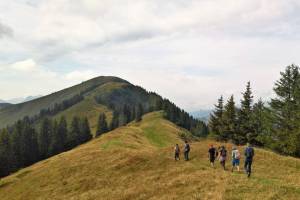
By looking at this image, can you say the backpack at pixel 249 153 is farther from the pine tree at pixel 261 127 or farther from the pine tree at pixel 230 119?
the pine tree at pixel 230 119

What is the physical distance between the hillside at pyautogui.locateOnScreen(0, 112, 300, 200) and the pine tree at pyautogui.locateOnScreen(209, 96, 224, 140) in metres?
27.8

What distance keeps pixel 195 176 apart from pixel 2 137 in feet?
325

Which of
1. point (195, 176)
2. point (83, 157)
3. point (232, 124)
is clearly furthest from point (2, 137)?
point (195, 176)

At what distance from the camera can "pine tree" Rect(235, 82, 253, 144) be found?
Result: 71750mm

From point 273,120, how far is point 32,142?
313 feet

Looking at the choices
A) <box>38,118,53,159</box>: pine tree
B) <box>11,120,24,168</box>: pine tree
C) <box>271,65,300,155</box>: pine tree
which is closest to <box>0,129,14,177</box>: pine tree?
<box>11,120,24,168</box>: pine tree

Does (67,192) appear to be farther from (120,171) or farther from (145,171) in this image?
(145,171)

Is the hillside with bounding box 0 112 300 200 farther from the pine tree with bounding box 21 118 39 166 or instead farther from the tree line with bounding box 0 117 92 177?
the pine tree with bounding box 21 118 39 166

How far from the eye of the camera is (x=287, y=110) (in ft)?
197

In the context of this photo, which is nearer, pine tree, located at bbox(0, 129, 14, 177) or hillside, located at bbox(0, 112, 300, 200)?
hillside, located at bbox(0, 112, 300, 200)

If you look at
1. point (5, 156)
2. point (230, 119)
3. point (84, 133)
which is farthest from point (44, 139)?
point (230, 119)

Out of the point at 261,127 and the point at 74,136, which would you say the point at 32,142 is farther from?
the point at 261,127

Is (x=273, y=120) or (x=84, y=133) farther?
(x=84, y=133)

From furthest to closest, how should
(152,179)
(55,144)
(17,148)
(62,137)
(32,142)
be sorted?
(62,137)
(55,144)
(32,142)
(17,148)
(152,179)
